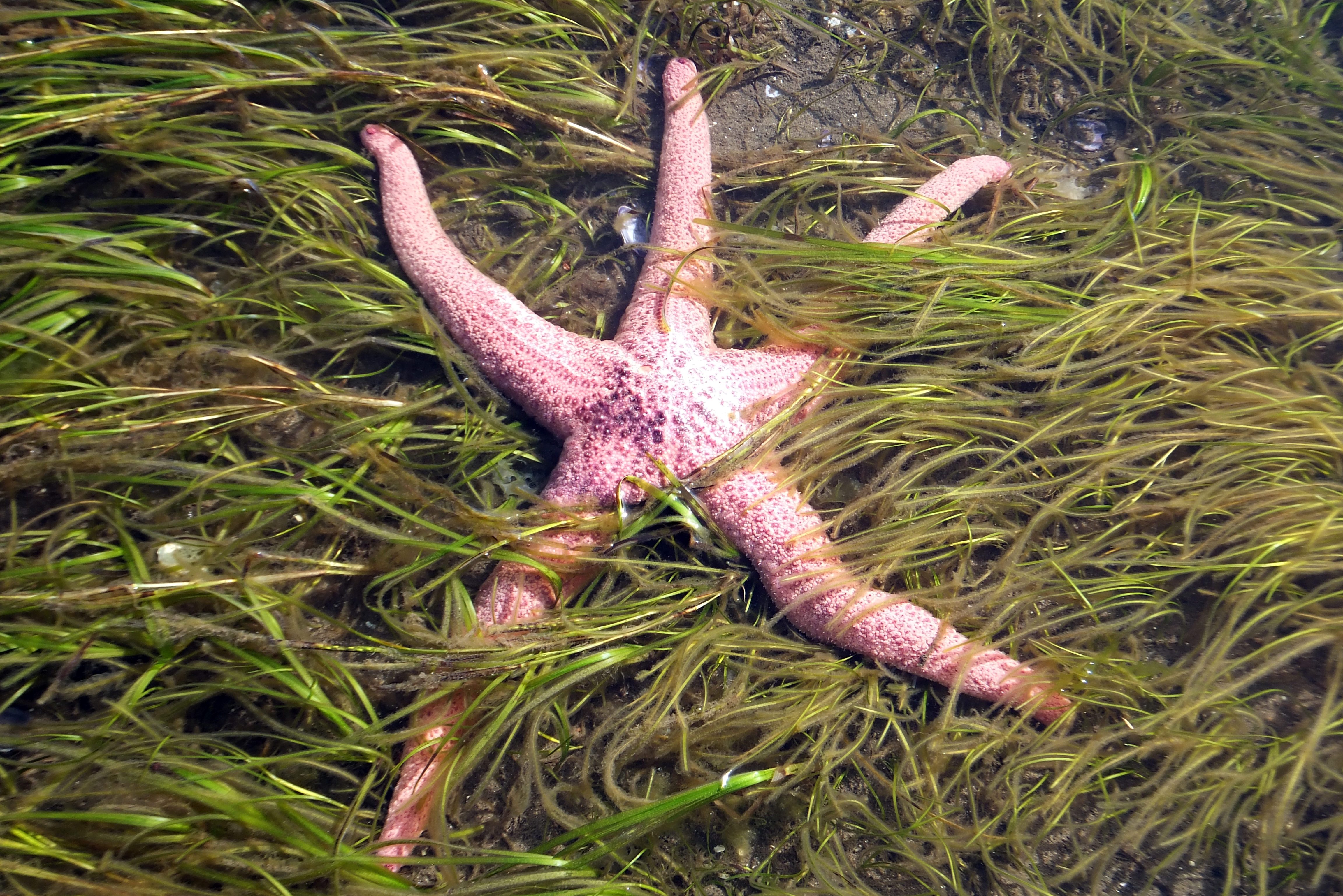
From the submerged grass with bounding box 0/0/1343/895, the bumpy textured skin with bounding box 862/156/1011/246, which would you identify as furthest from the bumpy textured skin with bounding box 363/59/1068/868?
the bumpy textured skin with bounding box 862/156/1011/246

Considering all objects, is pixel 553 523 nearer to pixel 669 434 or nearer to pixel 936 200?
pixel 669 434

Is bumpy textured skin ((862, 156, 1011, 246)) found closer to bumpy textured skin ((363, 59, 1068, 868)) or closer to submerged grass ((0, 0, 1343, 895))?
submerged grass ((0, 0, 1343, 895))

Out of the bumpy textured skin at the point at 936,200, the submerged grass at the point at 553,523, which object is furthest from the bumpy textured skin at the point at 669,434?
the bumpy textured skin at the point at 936,200

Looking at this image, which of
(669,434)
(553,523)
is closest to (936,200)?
(669,434)

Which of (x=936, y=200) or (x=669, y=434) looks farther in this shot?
(x=936, y=200)

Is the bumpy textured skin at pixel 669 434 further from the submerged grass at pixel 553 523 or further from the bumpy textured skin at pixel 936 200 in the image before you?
the bumpy textured skin at pixel 936 200

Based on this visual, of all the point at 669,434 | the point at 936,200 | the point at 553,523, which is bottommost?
the point at 553,523

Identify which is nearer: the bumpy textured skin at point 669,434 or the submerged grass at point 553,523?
the submerged grass at point 553,523

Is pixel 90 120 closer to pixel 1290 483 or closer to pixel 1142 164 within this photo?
pixel 1142 164
